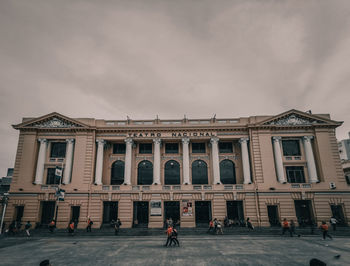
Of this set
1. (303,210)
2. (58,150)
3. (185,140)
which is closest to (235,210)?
(303,210)

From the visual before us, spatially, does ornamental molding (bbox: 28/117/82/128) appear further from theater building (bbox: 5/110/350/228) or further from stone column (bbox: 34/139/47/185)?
stone column (bbox: 34/139/47/185)

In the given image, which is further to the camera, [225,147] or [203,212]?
[225,147]

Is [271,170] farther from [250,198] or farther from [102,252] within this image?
[102,252]

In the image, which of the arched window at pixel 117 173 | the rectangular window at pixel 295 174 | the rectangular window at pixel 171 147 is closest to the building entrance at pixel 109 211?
the arched window at pixel 117 173

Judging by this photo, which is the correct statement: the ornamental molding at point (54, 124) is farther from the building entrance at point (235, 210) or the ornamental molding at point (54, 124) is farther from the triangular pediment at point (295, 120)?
the triangular pediment at point (295, 120)

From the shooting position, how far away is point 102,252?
1577cm

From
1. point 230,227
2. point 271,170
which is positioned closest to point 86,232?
point 230,227

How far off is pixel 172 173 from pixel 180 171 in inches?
50.6

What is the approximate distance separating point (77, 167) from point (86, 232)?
9.10 metres

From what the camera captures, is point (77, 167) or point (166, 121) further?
point (166, 121)

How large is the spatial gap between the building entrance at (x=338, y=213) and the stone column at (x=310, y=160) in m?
4.01

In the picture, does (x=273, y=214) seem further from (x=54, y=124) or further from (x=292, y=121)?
(x=54, y=124)

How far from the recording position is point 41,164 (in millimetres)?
30812

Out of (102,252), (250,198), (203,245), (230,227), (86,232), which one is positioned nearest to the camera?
(102,252)
